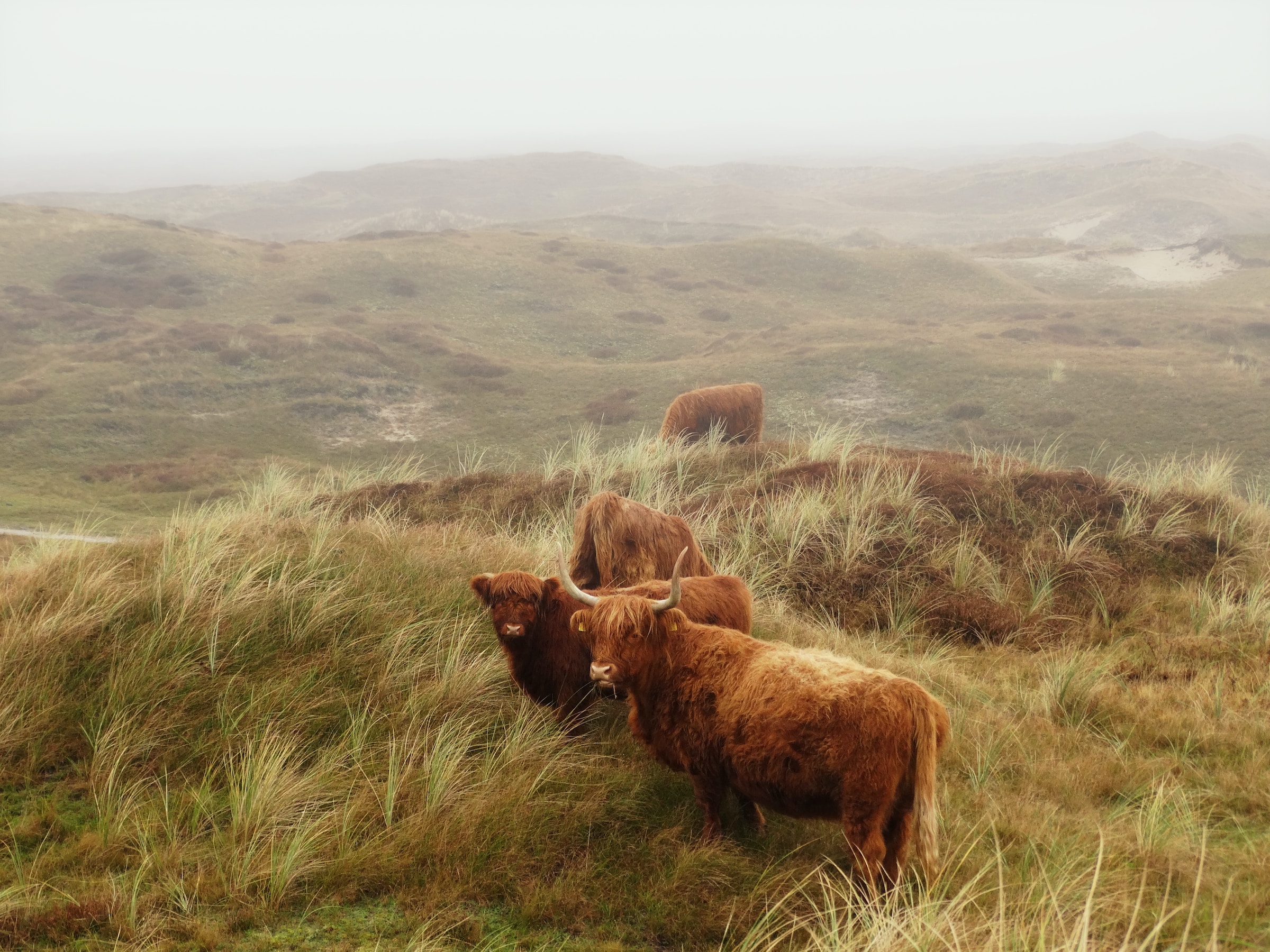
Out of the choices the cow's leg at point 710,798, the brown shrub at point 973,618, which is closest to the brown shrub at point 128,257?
the brown shrub at point 973,618

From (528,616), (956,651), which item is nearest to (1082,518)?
(956,651)

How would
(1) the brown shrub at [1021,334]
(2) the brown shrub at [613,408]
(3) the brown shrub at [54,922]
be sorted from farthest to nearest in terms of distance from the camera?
(1) the brown shrub at [1021,334]
(2) the brown shrub at [613,408]
(3) the brown shrub at [54,922]

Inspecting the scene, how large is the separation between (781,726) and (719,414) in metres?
10.6

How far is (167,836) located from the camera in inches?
137

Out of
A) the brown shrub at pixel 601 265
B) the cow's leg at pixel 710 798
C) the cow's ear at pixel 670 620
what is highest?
the brown shrub at pixel 601 265

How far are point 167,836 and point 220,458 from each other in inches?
638

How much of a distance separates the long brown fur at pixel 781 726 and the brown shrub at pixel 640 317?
30371mm

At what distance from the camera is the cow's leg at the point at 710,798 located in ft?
12.9

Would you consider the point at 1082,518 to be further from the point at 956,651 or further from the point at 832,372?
the point at 832,372

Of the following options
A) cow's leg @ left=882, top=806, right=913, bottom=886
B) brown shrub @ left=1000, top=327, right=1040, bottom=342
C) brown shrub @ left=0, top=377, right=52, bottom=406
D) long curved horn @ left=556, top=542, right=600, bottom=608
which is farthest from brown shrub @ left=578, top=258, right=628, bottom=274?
cow's leg @ left=882, top=806, right=913, bottom=886

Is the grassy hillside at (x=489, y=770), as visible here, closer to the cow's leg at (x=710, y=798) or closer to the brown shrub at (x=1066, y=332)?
the cow's leg at (x=710, y=798)

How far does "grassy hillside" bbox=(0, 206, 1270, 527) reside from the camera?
739 inches

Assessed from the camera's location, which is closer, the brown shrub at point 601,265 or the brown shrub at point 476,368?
the brown shrub at point 476,368

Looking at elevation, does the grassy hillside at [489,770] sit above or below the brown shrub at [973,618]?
above
